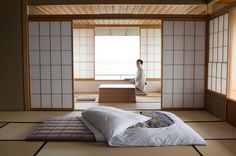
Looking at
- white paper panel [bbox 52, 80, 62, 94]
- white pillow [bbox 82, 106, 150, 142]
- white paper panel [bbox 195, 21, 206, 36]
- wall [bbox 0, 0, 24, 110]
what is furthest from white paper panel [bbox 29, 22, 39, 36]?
white paper panel [bbox 195, 21, 206, 36]

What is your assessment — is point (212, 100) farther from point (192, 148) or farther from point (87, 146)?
point (87, 146)

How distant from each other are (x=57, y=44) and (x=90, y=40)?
11.7ft

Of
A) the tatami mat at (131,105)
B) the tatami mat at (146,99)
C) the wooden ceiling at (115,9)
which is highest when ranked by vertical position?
the wooden ceiling at (115,9)

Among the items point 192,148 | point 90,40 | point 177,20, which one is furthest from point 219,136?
point 90,40

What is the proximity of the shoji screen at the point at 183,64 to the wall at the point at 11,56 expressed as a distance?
2.95m

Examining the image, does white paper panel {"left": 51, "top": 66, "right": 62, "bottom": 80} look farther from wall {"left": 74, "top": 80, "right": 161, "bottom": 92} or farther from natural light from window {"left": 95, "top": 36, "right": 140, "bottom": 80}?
natural light from window {"left": 95, "top": 36, "right": 140, "bottom": 80}

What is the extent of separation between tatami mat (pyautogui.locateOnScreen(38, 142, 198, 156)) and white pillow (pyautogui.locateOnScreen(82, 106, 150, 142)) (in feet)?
0.74

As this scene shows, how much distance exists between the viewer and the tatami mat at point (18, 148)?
336cm

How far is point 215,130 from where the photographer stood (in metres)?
4.41

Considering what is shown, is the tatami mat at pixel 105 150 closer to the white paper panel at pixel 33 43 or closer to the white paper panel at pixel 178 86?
the white paper panel at pixel 178 86

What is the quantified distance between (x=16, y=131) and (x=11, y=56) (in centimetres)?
218

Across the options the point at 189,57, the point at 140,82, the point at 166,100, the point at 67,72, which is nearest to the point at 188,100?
the point at 166,100

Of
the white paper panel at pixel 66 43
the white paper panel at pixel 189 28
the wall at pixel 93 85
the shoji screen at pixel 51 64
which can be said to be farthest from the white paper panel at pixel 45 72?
the wall at pixel 93 85

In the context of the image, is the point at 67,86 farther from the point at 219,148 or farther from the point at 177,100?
the point at 219,148
